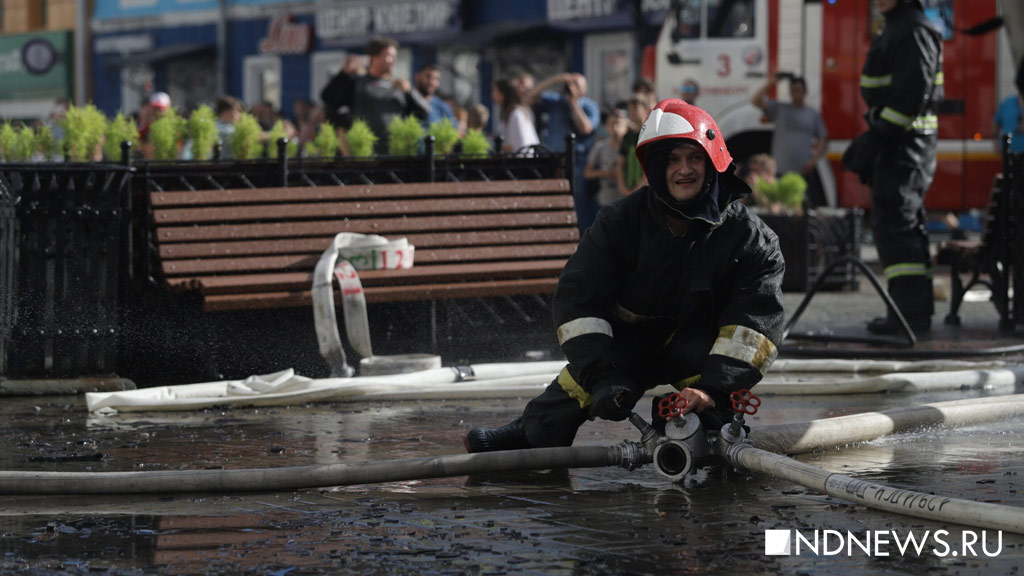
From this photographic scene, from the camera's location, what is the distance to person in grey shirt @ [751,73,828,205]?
1627 centimetres

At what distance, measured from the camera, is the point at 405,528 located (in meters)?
4.70

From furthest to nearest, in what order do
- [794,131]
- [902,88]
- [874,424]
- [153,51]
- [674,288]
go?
[153,51]
[794,131]
[902,88]
[874,424]
[674,288]

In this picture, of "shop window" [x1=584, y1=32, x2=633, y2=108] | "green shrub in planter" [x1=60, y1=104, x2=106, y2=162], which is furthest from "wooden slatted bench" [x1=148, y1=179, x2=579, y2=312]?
"shop window" [x1=584, y1=32, x2=633, y2=108]

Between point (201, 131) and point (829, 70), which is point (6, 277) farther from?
point (829, 70)

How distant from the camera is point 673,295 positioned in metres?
5.54

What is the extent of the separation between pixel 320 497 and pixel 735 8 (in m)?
12.6

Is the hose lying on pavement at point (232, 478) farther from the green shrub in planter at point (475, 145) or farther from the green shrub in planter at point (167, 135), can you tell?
the green shrub in planter at point (475, 145)

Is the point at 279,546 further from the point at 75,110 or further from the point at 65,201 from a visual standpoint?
the point at 75,110

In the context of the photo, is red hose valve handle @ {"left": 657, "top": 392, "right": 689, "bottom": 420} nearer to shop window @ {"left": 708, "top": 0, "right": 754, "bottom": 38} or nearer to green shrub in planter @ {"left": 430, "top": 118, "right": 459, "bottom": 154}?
green shrub in planter @ {"left": 430, "top": 118, "right": 459, "bottom": 154}

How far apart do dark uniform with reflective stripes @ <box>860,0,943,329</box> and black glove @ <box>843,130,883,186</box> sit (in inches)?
0.5

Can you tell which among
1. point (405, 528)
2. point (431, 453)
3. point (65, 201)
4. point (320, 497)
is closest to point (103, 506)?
point (320, 497)

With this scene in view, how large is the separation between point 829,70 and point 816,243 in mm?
2957

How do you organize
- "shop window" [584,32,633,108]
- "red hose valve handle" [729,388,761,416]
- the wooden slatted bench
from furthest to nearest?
1. "shop window" [584,32,633,108]
2. the wooden slatted bench
3. "red hose valve handle" [729,388,761,416]

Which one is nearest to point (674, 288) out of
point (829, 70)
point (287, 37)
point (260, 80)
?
point (829, 70)
